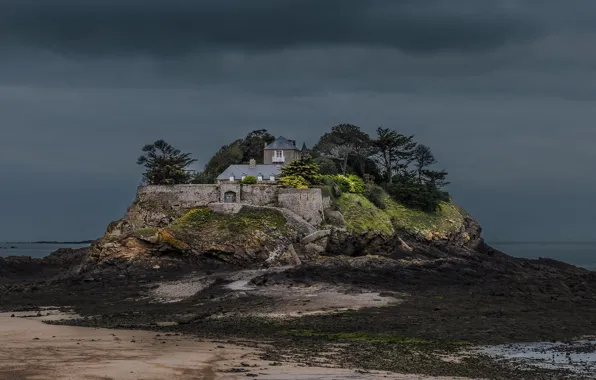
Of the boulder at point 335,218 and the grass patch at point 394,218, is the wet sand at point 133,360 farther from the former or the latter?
the grass patch at point 394,218

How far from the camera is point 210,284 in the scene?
45.0 m

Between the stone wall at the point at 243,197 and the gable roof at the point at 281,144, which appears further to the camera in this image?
the gable roof at the point at 281,144

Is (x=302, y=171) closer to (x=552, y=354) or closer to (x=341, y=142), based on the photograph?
(x=341, y=142)

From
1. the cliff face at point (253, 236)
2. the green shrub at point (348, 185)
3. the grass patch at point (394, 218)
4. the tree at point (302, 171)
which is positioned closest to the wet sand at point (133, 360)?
the cliff face at point (253, 236)

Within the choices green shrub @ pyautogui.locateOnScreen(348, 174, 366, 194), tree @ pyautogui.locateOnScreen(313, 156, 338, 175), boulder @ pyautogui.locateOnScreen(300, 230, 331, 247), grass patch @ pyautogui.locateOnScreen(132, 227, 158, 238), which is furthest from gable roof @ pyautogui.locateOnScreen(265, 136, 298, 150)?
grass patch @ pyautogui.locateOnScreen(132, 227, 158, 238)

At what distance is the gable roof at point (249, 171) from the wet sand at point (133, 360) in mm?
38035

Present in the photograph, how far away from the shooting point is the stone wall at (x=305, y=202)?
59.9 metres

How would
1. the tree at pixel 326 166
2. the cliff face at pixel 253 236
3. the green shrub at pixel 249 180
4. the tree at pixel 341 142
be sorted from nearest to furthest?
the cliff face at pixel 253 236, the green shrub at pixel 249 180, the tree at pixel 326 166, the tree at pixel 341 142

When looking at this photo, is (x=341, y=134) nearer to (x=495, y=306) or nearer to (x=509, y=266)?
(x=509, y=266)

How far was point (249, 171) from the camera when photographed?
224 ft

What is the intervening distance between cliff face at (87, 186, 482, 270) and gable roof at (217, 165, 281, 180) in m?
7.19

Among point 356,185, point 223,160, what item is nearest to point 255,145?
point 223,160

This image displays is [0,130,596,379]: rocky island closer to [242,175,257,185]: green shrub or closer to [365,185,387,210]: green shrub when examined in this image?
[365,185,387,210]: green shrub

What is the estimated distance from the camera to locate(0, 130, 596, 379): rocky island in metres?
28.8
